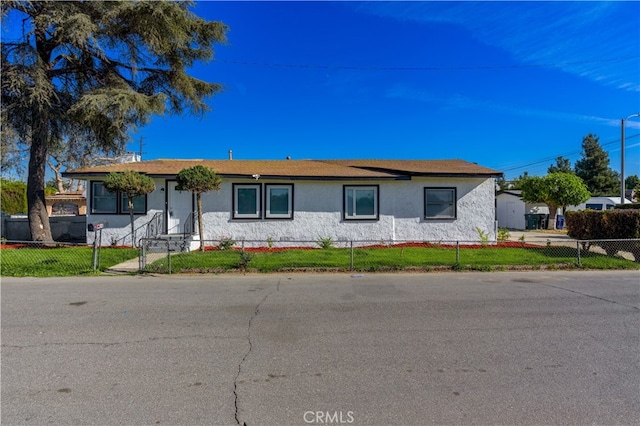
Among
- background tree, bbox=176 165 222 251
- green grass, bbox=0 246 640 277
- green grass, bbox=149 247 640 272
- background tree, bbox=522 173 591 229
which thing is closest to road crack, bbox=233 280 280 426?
green grass, bbox=149 247 640 272

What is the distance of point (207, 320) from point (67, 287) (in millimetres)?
4481

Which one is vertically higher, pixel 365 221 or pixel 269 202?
pixel 269 202

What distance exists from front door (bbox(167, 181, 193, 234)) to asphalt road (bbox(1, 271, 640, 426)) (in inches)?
270

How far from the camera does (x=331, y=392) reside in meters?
3.19

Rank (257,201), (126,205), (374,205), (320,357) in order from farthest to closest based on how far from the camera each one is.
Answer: (374,205) < (257,201) < (126,205) < (320,357)

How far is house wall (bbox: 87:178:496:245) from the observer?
13945 millimetres

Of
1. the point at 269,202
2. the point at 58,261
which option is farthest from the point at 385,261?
the point at 58,261

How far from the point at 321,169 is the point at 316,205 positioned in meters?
2.02

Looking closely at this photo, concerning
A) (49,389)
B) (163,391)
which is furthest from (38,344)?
(163,391)

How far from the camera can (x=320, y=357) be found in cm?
396

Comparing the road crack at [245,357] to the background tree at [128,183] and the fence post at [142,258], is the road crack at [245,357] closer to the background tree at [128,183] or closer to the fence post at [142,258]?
the fence post at [142,258]

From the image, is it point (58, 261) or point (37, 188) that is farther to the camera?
point (37, 188)

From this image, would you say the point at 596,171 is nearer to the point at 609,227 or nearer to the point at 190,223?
the point at 609,227

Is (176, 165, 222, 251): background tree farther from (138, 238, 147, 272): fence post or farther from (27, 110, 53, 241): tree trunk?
(27, 110, 53, 241): tree trunk
